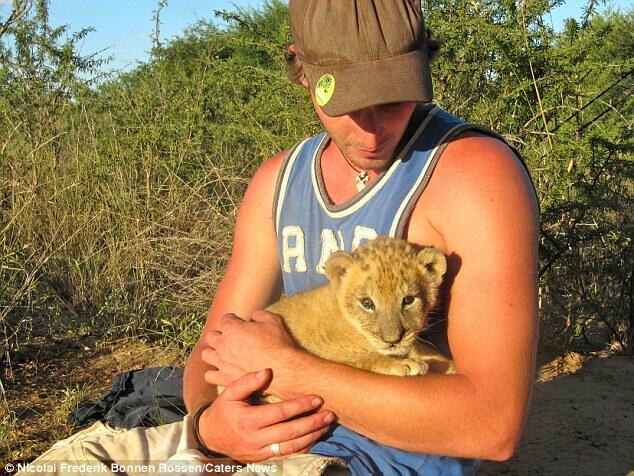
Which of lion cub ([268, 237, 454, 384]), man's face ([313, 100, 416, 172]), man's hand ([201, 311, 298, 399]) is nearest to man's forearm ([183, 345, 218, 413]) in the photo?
man's hand ([201, 311, 298, 399])

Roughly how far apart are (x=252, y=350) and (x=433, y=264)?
2.41ft

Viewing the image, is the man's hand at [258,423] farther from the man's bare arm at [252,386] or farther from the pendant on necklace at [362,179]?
the pendant on necklace at [362,179]

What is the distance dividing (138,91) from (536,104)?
5.30 meters

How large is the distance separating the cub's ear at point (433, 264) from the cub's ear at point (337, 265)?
29 cm

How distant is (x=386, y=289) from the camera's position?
3105 millimetres

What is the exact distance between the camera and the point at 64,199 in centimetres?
748

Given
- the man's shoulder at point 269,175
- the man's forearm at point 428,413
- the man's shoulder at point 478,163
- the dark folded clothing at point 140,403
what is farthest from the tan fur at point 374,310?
the dark folded clothing at point 140,403

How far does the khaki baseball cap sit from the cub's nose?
0.90m

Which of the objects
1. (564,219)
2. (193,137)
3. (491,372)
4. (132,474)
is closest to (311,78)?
(491,372)

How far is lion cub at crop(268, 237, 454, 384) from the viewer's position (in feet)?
9.36

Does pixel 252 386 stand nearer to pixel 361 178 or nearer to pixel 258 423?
pixel 258 423

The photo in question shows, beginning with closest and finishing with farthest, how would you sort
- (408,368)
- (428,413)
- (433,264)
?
(428,413), (433,264), (408,368)

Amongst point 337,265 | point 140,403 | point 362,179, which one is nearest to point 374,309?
point 337,265

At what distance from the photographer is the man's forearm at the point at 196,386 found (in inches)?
123
